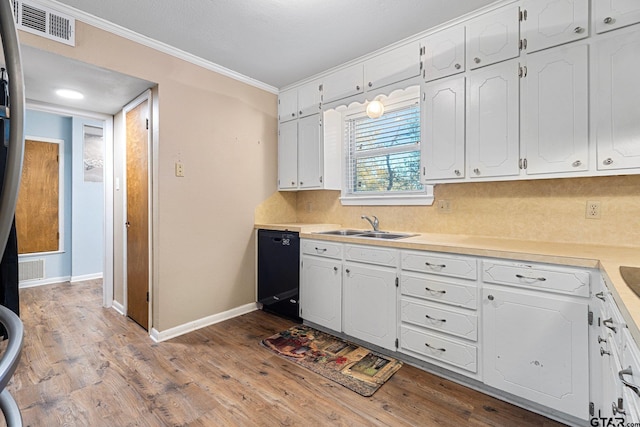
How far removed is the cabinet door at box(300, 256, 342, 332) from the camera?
271 centimetres

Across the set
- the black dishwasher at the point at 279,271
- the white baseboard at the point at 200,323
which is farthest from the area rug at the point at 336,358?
the white baseboard at the point at 200,323

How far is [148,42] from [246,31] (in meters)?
0.83

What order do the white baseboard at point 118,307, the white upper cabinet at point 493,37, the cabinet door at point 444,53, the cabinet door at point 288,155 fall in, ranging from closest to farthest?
the white upper cabinet at point 493,37, the cabinet door at point 444,53, the white baseboard at point 118,307, the cabinet door at point 288,155

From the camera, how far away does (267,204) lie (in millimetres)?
3615

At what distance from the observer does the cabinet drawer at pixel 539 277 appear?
1615 millimetres

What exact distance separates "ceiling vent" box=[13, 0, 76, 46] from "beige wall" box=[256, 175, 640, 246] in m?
2.82

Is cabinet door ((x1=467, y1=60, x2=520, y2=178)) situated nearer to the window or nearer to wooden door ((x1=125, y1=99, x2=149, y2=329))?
the window

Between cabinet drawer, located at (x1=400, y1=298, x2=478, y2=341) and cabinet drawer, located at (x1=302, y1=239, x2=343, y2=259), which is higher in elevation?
cabinet drawer, located at (x1=302, y1=239, x2=343, y2=259)

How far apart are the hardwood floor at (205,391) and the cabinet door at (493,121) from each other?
148 cm

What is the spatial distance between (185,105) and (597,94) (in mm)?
2982

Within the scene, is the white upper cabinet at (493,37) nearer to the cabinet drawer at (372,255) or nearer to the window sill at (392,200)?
the window sill at (392,200)

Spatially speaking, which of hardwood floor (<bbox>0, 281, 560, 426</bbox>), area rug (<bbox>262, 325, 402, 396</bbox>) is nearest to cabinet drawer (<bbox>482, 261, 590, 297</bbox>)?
hardwood floor (<bbox>0, 281, 560, 426</bbox>)

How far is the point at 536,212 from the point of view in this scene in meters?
2.24

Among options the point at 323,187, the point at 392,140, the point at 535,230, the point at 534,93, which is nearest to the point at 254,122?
the point at 323,187
